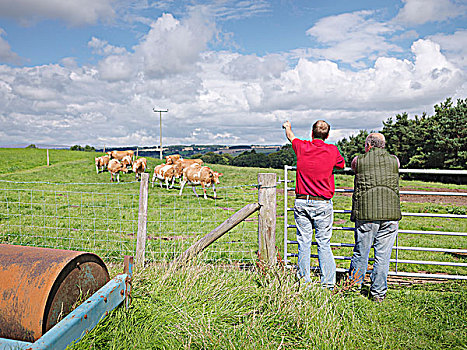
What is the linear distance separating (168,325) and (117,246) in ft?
14.6

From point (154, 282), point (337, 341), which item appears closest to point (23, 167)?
point (154, 282)

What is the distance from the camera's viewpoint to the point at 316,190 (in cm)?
464

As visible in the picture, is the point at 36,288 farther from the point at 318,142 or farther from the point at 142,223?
the point at 318,142

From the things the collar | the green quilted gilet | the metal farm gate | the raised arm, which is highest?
the raised arm

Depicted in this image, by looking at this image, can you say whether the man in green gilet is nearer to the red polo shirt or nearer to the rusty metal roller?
the red polo shirt

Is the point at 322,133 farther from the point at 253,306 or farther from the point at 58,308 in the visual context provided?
the point at 58,308

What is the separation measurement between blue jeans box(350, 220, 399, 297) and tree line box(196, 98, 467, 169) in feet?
86.2

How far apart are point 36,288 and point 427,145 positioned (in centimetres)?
4328

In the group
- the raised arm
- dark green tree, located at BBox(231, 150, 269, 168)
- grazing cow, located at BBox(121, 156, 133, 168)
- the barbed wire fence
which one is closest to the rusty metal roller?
the barbed wire fence

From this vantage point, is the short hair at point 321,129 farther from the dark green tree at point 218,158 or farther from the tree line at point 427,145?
the dark green tree at point 218,158

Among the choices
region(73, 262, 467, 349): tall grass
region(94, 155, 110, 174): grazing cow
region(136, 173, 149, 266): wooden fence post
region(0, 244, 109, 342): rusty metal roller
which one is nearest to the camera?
region(0, 244, 109, 342): rusty metal roller

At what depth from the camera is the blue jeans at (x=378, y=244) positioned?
474 cm

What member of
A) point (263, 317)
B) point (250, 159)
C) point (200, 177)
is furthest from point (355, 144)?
point (263, 317)

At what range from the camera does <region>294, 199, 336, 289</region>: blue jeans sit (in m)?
4.69
